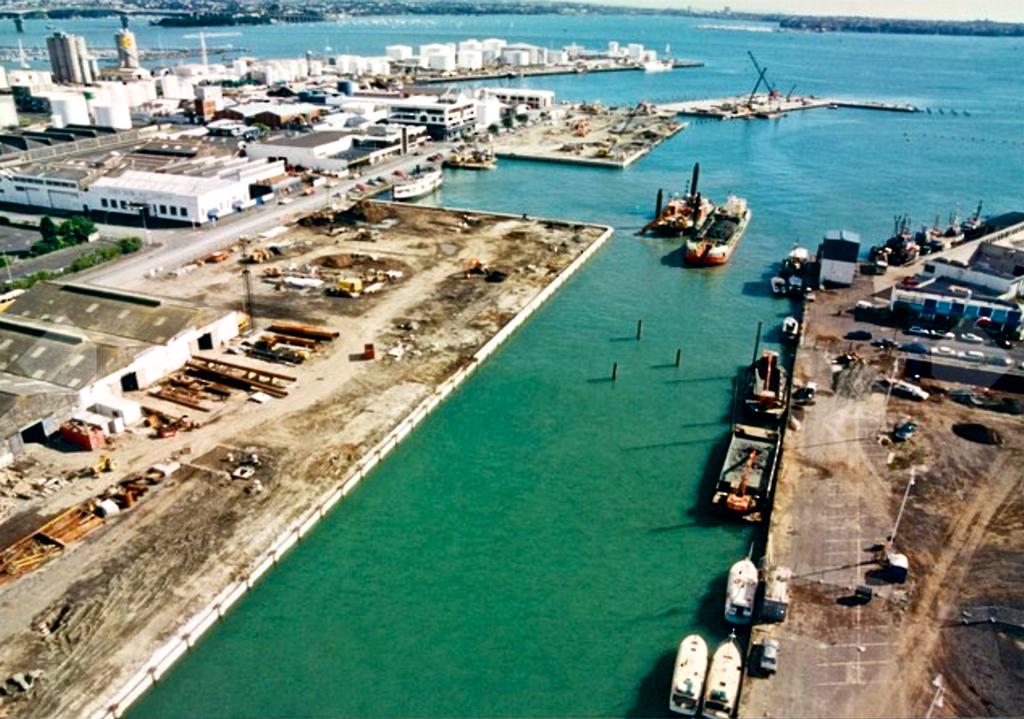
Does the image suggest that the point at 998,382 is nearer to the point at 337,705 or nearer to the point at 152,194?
the point at 337,705

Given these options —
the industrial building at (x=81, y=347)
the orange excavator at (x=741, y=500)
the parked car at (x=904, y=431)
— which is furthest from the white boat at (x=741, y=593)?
the industrial building at (x=81, y=347)

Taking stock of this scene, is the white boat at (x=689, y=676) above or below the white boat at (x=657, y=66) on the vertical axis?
below

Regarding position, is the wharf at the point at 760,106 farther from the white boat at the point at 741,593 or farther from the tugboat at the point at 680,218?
the white boat at the point at 741,593

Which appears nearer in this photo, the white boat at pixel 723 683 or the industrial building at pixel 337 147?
the white boat at pixel 723 683

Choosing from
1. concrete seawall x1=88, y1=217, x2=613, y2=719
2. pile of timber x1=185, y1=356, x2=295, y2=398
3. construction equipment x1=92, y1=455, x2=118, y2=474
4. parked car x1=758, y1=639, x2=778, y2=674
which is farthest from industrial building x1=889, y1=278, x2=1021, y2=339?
construction equipment x1=92, y1=455, x2=118, y2=474

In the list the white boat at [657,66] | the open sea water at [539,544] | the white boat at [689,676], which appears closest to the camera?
the white boat at [689,676]

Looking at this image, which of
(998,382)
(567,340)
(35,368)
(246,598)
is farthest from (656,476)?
(35,368)

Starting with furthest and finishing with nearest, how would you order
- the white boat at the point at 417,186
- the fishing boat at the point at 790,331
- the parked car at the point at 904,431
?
the white boat at the point at 417,186 → the fishing boat at the point at 790,331 → the parked car at the point at 904,431
